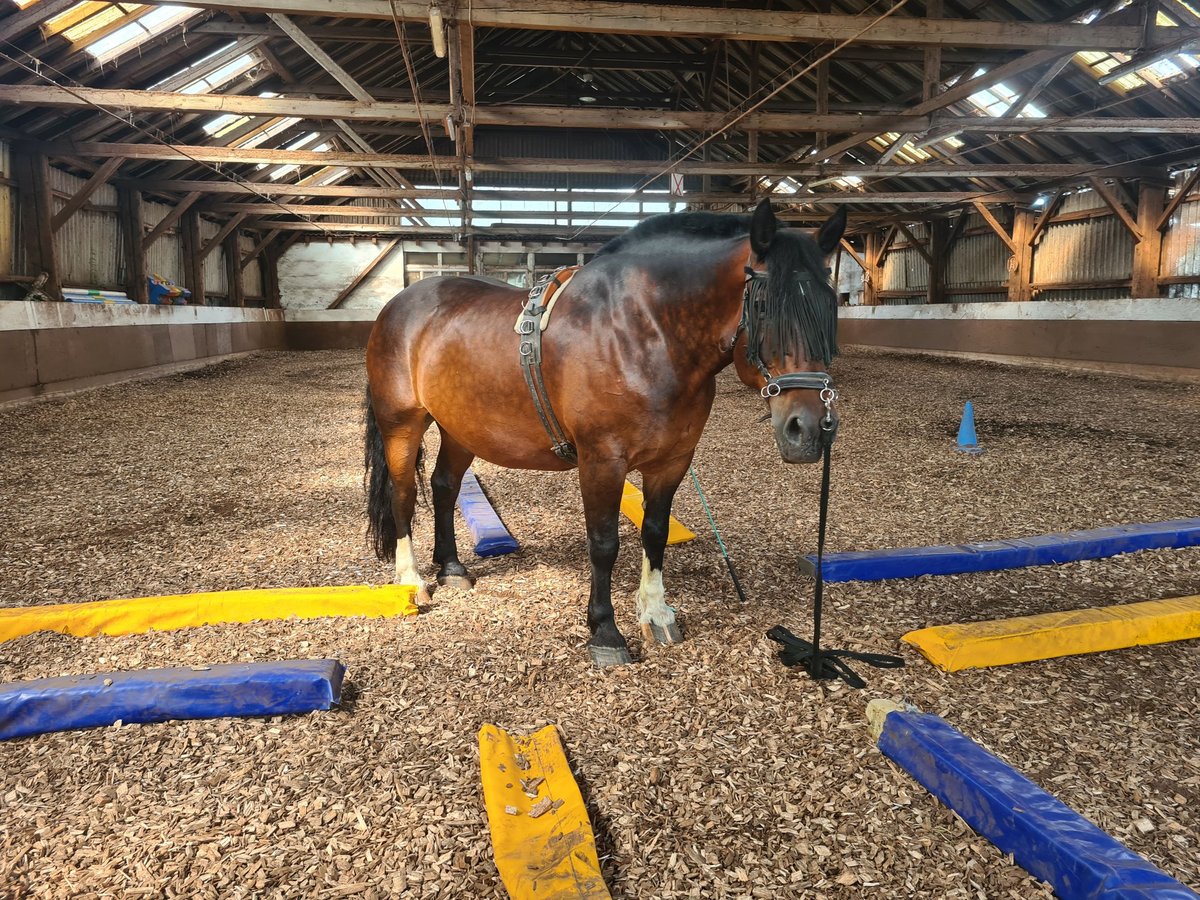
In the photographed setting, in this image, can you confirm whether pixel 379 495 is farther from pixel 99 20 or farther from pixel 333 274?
pixel 333 274

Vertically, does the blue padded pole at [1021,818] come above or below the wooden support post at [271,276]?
below

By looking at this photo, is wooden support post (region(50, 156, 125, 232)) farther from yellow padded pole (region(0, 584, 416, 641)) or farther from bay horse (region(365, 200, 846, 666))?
bay horse (region(365, 200, 846, 666))

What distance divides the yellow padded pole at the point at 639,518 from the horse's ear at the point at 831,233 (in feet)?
6.35

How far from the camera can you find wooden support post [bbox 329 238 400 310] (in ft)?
85.4

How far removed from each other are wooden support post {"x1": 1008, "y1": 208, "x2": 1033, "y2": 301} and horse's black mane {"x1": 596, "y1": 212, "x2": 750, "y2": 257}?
754 inches

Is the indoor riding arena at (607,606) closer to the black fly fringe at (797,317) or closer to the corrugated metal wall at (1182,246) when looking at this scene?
the black fly fringe at (797,317)

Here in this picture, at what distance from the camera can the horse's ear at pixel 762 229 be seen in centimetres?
227

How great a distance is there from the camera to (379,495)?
386cm

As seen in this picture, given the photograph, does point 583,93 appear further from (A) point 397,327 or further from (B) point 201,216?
(A) point 397,327

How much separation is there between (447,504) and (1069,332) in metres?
16.3

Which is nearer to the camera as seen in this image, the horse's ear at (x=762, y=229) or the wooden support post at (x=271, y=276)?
the horse's ear at (x=762, y=229)

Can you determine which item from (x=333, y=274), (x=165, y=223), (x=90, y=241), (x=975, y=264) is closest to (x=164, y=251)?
(x=165, y=223)

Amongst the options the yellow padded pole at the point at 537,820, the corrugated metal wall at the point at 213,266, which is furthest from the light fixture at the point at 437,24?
the corrugated metal wall at the point at 213,266

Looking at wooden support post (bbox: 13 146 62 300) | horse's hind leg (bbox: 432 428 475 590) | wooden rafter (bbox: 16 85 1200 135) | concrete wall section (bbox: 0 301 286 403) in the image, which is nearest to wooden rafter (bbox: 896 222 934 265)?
wooden rafter (bbox: 16 85 1200 135)
